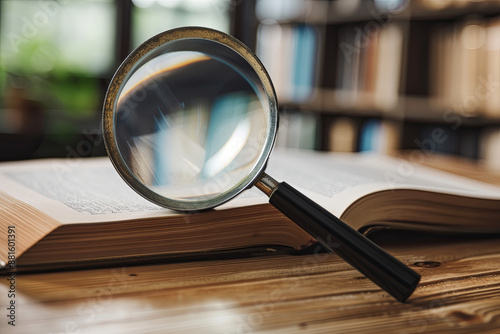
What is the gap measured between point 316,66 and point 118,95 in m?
2.57

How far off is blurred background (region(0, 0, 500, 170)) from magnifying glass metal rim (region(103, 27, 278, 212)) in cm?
169

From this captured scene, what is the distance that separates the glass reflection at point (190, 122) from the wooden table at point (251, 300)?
0.30 ft

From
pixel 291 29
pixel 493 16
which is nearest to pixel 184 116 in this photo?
pixel 493 16

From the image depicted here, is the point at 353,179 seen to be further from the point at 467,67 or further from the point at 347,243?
the point at 467,67

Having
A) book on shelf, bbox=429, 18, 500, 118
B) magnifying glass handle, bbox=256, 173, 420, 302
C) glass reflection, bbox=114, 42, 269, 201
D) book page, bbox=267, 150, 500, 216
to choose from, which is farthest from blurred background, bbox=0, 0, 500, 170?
magnifying glass handle, bbox=256, 173, 420, 302

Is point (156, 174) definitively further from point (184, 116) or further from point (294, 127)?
point (294, 127)

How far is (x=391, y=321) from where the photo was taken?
0.44m

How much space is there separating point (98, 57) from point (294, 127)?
1.23 metres

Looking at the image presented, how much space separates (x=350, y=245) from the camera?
0.49m

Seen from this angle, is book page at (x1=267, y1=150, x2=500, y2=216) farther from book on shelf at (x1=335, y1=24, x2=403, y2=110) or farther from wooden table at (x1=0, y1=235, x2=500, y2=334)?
book on shelf at (x1=335, y1=24, x2=403, y2=110)


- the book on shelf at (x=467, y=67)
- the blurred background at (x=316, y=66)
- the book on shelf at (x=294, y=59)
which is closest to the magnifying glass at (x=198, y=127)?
the blurred background at (x=316, y=66)

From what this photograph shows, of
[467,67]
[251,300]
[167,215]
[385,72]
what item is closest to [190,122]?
[167,215]

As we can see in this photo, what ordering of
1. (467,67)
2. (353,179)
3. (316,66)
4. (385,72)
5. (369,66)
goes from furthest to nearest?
1. (316,66)
2. (369,66)
3. (385,72)
4. (467,67)
5. (353,179)

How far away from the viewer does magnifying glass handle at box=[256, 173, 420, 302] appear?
0.47 m
